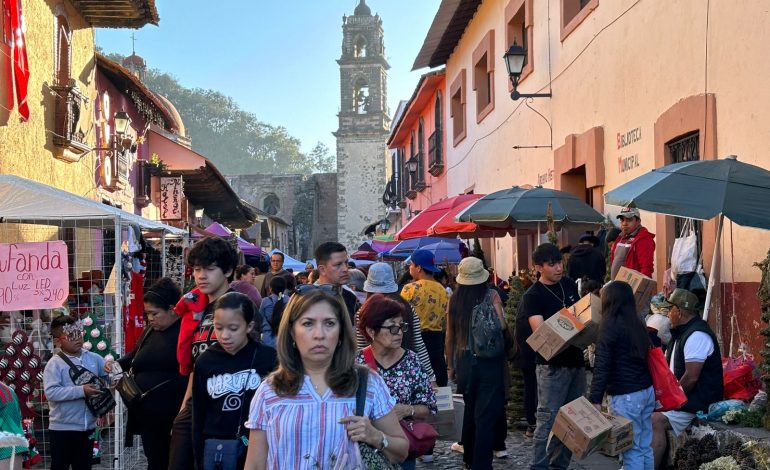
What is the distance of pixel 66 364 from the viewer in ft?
22.9

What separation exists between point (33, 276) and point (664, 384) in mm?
4735

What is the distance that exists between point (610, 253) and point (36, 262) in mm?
5547

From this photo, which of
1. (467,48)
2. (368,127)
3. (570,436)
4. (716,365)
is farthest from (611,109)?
(368,127)

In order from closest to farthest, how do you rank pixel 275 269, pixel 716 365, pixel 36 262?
1. pixel 716 365
2. pixel 36 262
3. pixel 275 269

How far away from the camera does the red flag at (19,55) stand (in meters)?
11.2

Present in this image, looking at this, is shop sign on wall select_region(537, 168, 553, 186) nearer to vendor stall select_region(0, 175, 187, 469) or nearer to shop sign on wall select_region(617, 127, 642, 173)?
shop sign on wall select_region(617, 127, 642, 173)

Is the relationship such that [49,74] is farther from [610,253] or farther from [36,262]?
[610,253]

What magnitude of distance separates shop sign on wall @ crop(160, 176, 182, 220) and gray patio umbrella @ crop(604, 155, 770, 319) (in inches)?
618

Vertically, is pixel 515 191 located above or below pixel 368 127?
below

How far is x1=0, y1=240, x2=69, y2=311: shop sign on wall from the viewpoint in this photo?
25.3ft

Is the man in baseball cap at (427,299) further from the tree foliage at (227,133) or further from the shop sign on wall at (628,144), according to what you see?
the tree foliage at (227,133)

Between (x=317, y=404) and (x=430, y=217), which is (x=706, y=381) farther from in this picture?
(x=430, y=217)

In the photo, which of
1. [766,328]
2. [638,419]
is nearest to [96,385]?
[638,419]

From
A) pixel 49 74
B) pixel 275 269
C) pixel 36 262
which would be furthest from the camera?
pixel 275 269
